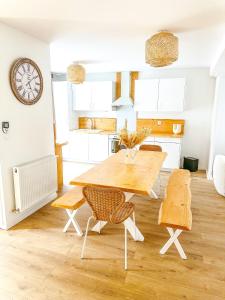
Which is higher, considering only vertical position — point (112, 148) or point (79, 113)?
point (79, 113)

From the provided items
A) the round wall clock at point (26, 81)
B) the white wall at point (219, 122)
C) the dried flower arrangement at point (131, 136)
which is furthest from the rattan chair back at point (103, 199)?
the white wall at point (219, 122)

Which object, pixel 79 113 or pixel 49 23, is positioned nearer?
pixel 49 23

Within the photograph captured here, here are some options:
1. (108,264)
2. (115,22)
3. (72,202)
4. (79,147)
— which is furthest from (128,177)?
(79,147)

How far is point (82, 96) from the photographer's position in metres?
5.71

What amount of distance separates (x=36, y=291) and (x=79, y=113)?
4922mm

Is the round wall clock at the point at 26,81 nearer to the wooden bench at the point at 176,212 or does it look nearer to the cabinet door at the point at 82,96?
the wooden bench at the point at 176,212

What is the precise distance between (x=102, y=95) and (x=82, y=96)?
Result: 0.57 meters

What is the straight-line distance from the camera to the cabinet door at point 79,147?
5.61 metres

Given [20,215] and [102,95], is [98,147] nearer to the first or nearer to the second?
[102,95]

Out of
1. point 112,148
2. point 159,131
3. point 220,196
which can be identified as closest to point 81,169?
point 112,148

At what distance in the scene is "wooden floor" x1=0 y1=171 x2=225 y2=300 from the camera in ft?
5.92

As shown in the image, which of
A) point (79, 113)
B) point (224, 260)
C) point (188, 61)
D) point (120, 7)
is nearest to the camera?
point (120, 7)

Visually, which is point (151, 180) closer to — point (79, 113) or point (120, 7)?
point (120, 7)

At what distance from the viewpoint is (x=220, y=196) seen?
12.2 ft
